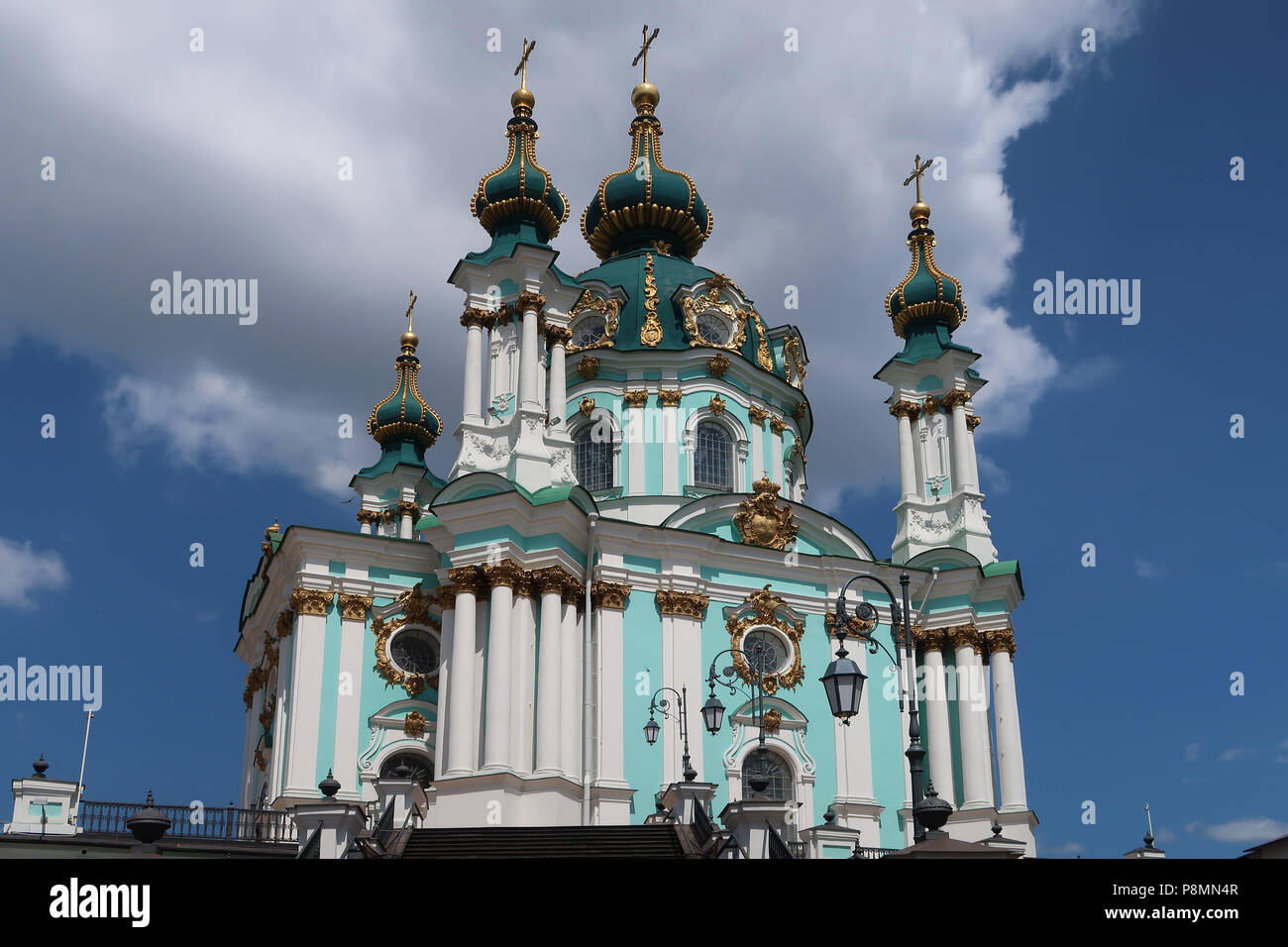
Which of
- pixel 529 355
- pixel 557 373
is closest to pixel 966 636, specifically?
pixel 557 373

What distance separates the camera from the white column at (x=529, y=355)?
26906mm

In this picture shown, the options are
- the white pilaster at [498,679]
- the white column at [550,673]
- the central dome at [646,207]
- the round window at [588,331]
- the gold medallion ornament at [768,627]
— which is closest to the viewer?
the white pilaster at [498,679]

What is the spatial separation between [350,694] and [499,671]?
359 cm

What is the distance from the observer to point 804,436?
34844 mm

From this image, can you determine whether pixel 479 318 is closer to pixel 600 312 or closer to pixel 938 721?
pixel 600 312

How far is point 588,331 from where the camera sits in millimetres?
32906

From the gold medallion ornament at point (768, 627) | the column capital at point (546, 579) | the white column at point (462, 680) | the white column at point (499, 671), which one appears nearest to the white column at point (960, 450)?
the gold medallion ornament at point (768, 627)

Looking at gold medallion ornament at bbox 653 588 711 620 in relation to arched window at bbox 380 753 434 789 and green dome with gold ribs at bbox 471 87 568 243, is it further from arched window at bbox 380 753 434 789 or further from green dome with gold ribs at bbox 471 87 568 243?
green dome with gold ribs at bbox 471 87 568 243

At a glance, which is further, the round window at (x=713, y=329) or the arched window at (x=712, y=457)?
the round window at (x=713, y=329)

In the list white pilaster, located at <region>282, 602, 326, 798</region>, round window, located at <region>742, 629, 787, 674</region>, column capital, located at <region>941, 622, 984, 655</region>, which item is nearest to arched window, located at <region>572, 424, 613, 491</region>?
round window, located at <region>742, 629, 787, 674</region>

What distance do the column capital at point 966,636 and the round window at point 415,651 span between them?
11360mm

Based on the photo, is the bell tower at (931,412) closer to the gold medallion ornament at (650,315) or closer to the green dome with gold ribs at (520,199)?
the gold medallion ornament at (650,315)
